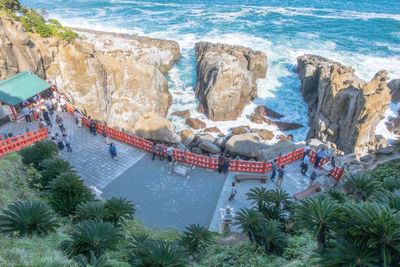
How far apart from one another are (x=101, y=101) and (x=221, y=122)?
537 inches

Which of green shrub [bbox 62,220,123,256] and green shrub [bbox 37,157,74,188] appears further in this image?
green shrub [bbox 37,157,74,188]

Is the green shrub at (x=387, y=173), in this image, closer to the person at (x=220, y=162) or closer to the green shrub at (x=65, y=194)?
the person at (x=220, y=162)

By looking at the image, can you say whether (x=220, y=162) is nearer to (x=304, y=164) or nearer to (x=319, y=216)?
(x=304, y=164)

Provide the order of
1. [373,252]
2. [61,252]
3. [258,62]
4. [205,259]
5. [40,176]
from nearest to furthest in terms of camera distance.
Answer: [373,252] → [61,252] → [205,259] → [40,176] → [258,62]

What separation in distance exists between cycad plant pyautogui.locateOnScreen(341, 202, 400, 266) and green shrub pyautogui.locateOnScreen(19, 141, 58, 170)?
43.9ft

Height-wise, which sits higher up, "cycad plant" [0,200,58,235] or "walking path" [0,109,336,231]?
"cycad plant" [0,200,58,235]

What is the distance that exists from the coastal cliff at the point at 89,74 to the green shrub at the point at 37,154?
11.6 metres

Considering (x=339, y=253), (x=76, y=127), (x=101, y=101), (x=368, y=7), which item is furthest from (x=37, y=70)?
(x=368, y=7)

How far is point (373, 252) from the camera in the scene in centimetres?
648

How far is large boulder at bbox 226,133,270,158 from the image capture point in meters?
23.8

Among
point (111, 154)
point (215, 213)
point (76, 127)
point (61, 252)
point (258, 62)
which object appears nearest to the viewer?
point (61, 252)

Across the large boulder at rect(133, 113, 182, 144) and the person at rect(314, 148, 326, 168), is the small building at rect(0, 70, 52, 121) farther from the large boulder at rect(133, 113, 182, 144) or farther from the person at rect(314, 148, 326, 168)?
the person at rect(314, 148, 326, 168)

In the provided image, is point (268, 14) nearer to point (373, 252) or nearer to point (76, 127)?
point (76, 127)

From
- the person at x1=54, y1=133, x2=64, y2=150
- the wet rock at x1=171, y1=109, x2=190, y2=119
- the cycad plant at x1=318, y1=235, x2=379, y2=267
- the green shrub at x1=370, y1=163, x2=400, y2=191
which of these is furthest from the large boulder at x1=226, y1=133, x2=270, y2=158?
the cycad plant at x1=318, y1=235, x2=379, y2=267
